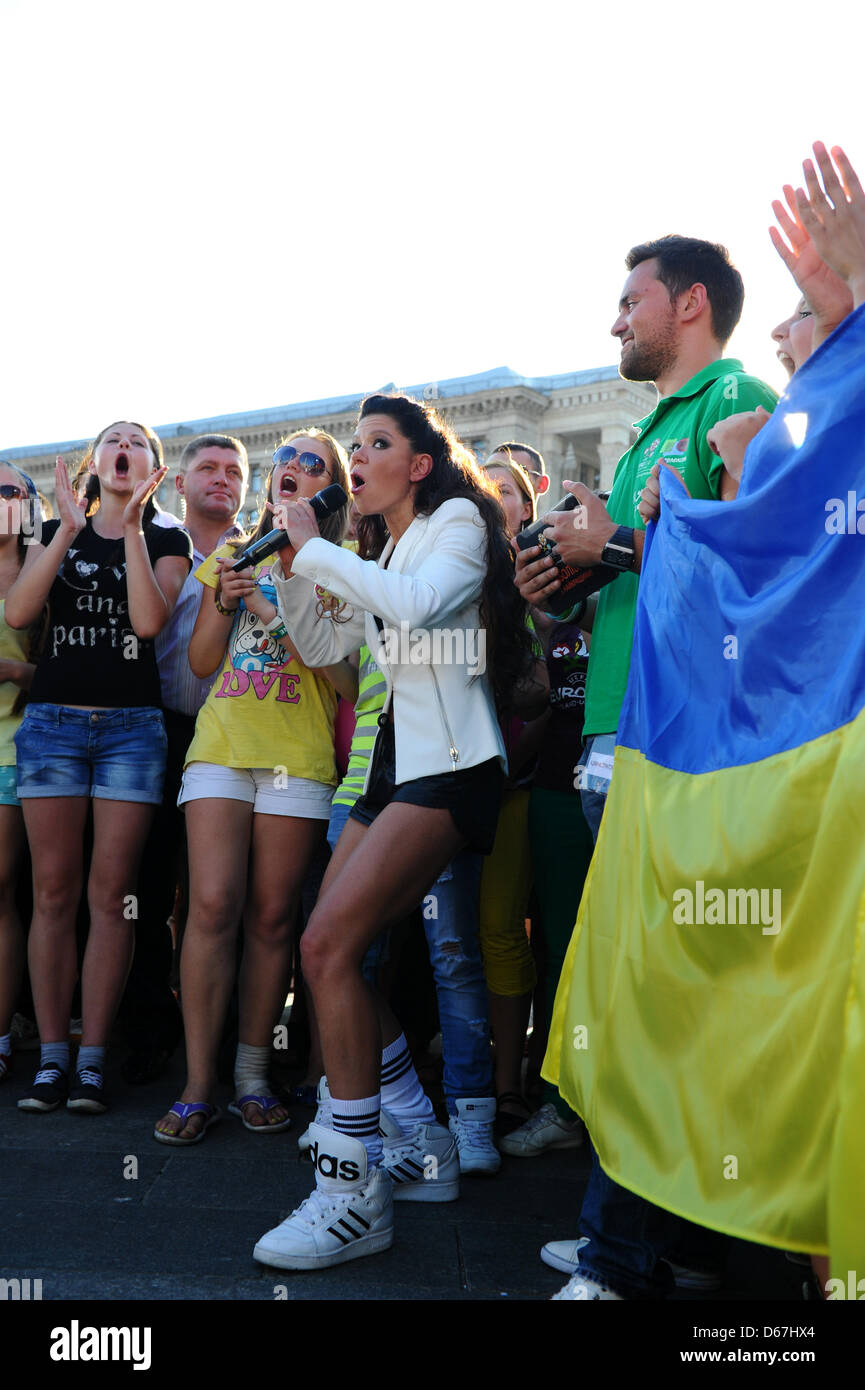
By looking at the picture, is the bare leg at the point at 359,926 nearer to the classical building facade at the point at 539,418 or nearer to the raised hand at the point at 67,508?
the raised hand at the point at 67,508

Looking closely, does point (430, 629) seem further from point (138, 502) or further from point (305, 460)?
point (138, 502)

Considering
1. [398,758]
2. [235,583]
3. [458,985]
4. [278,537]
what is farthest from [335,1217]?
[235,583]

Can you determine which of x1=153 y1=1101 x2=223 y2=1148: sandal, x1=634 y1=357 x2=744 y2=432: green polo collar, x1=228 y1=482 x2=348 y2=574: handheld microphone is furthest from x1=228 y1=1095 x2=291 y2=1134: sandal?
x1=634 y1=357 x2=744 y2=432: green polo collar

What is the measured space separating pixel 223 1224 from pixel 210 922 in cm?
108

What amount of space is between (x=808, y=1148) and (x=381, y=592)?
1.60 m

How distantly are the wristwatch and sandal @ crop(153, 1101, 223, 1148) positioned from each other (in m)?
2.14

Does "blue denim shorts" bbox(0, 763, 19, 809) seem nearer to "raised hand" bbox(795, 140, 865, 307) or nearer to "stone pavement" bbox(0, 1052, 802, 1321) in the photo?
"stone pavement" bbox(0, 1052, 802, 1321)

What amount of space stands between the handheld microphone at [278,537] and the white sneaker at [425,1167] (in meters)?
1.72

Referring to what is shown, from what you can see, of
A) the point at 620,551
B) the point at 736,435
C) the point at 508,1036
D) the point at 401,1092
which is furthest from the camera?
the point at 508,1036

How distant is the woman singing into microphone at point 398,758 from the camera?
2893mm

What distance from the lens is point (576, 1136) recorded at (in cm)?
387

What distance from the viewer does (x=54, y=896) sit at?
4.25 meters

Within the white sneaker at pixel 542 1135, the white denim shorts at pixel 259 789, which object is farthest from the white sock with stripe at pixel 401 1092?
the white denim shorts at pixel 259 789
